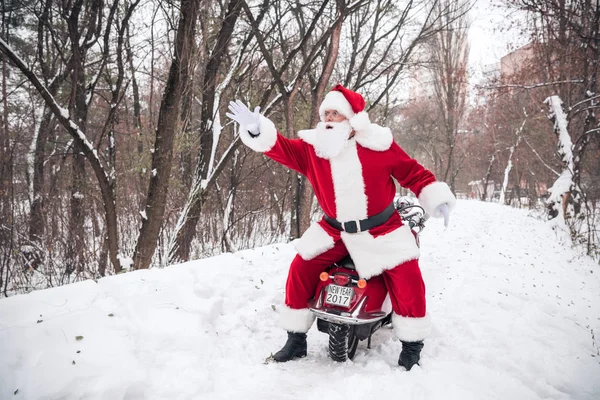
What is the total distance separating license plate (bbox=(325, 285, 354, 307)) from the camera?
96.0 inches

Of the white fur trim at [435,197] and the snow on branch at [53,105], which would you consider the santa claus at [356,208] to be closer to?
the white fur trim at [435,197]

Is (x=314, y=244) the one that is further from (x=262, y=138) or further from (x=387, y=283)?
(x=262, y=138)

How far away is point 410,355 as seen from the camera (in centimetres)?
248

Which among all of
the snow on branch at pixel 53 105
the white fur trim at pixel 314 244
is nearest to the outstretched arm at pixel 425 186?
the white fur trim at pixel 314 244

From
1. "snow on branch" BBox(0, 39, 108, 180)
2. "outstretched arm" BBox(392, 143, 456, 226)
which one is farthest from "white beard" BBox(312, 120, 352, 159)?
"snow on branch" BBox(0, 39, 108, 180)

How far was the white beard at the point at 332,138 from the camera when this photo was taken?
8.70ft

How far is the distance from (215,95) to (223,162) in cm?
162

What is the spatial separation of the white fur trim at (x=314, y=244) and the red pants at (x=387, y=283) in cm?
5

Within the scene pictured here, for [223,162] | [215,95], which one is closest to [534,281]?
[223,162]

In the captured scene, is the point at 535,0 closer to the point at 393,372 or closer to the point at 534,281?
the point at 534,281

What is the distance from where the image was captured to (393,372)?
2.34m

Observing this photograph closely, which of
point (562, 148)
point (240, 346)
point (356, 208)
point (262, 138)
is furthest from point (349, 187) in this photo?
point (562, 148)

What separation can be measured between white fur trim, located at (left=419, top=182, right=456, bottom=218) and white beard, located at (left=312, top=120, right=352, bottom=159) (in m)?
0.74

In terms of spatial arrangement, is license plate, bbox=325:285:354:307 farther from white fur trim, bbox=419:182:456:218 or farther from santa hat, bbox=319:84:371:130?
santa hat, bbox=319:84:371:130
